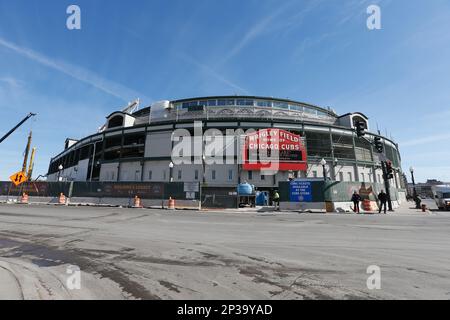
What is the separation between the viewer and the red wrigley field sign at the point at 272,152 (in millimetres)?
29875

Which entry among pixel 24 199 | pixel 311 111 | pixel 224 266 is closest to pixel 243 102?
pixel 311 111

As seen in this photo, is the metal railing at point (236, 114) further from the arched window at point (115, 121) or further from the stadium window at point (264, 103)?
the arched window at point (115, 121)

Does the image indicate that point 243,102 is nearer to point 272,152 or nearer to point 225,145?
point 225,145

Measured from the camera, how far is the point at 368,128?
45.3m

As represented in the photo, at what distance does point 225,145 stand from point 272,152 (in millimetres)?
7046

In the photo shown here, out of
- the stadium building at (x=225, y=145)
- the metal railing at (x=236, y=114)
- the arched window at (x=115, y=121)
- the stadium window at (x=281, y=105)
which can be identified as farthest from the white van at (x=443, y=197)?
the arched window at (x=115, y=121)

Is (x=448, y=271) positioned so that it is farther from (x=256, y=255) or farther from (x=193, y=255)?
(x=193, y=255)

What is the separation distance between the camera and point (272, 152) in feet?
99.1

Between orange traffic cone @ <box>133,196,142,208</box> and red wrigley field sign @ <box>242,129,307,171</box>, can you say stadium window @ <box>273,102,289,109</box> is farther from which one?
orange traffic cone @ <box>133,196,142,208</box>

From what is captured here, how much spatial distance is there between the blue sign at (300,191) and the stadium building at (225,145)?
9.94 meters

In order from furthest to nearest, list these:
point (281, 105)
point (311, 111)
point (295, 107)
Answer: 1. point (311, 111)
2. point (295, 107)
3. point (281, 105)
